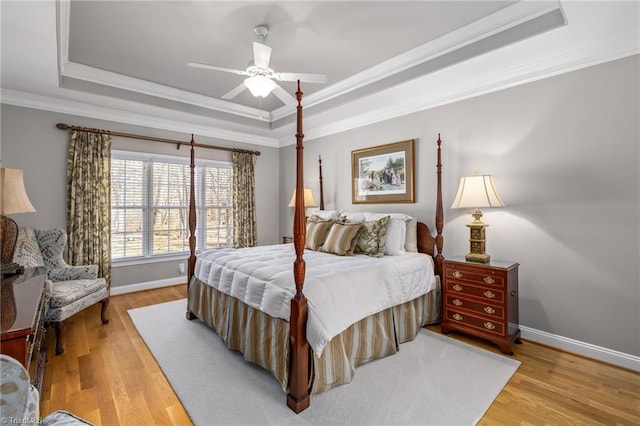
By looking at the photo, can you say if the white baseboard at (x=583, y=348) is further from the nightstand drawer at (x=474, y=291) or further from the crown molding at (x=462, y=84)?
the crown molding at (x=462, y=84)

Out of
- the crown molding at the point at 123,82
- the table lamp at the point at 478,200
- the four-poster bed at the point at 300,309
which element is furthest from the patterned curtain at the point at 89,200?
the table lamp at the point at 478,200

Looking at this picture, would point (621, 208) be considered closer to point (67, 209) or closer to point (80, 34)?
point (80, 34)

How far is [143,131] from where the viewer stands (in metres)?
4.39

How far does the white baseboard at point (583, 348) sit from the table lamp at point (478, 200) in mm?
834

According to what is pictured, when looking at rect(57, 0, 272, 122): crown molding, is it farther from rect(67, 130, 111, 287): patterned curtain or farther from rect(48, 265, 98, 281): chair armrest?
rect(48, 265, 98, 281): chair armrest

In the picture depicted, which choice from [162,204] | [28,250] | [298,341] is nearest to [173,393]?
[298,341]

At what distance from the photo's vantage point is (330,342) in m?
2.09

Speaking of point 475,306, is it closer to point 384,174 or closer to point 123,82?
point 384,174

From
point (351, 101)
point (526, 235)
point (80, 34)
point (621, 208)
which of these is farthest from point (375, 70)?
point (80, 34)

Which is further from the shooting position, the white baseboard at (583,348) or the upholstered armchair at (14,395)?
the white baseboard at (583,348)

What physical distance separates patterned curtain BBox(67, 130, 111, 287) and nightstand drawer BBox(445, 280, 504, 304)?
421 centimetres

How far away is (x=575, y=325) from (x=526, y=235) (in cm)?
84

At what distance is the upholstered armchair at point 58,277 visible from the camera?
2.64 m

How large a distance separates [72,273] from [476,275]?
411 centimetres
